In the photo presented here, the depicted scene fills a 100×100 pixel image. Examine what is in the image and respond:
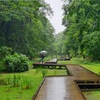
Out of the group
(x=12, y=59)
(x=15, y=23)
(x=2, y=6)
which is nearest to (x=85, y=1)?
(x=2, y=6)

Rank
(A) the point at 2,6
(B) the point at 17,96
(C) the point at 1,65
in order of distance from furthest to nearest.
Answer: (C) the point at 1,65
(A) the point at 2,6
(B) the point at 17,96

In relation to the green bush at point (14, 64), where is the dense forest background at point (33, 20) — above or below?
above

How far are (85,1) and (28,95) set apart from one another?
5.76 m

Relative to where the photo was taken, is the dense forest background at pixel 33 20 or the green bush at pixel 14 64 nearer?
the dense forest background at pixel 33 20

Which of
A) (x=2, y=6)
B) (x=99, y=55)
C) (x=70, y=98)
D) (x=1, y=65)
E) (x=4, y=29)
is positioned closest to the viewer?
(x=70, y=98)

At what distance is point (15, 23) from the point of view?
20.4 m

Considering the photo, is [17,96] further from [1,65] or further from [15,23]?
[15,23]

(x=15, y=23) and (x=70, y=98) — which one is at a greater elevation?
(x=15, y=23)

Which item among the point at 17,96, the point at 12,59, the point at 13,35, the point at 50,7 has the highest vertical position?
the point at 50,7

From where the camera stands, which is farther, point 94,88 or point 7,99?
point 94,88

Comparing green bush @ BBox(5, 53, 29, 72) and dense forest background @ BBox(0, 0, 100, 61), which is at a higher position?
dense forest background @ BBox(0, 0, 100, 61)

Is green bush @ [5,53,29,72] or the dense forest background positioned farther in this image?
green bush @ [5,53,29,72]

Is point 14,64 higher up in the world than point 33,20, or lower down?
lower down

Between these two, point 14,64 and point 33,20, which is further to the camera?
point 33,20
